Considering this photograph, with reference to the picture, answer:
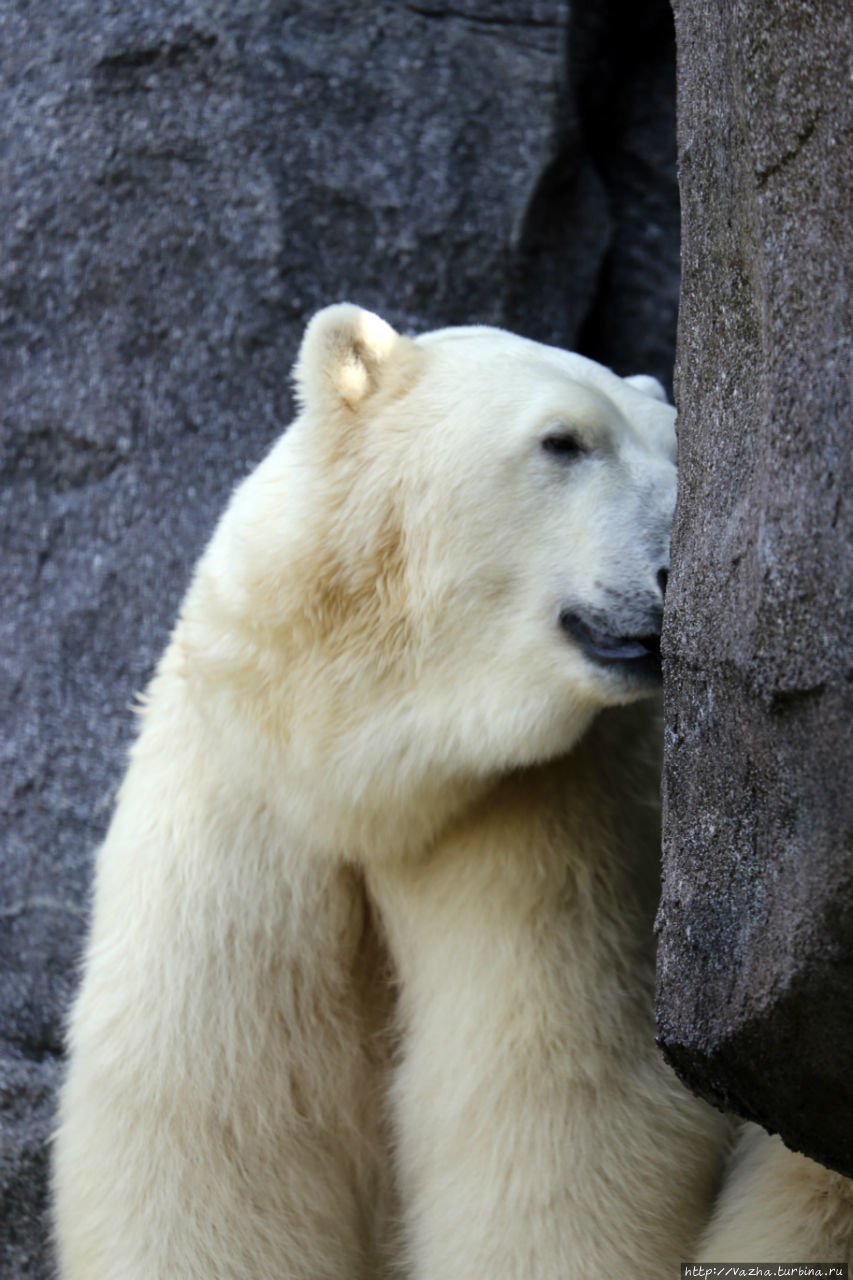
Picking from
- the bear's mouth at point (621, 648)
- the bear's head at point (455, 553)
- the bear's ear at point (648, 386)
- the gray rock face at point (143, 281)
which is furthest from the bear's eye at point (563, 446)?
the gray rock face at point (143, 281)

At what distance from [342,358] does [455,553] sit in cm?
37

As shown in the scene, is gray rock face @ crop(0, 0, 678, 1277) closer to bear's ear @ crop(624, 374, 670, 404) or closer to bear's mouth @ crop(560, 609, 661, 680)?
bear's ear @ crop(624, 374, 670, 404)

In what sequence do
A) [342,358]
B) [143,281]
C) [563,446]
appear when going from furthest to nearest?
1. [143,281]
2. [342,358]
3. [563,446]

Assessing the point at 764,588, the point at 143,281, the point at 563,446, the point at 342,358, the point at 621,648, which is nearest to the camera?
the point at 764,588

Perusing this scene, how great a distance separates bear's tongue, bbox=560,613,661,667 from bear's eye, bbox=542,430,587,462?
0.23 meters

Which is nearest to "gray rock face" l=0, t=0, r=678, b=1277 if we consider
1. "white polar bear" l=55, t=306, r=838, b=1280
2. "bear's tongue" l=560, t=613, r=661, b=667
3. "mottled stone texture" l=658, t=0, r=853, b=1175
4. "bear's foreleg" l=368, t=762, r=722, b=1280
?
"white polar bear" l=55, t=306, r=838, b=1280

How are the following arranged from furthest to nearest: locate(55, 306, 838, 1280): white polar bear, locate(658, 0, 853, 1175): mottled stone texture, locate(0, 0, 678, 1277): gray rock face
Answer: locate(0, 0, 678, 1277): gray rock face → locate(55, 306, 838, 1280): white polar bear → locate(658, 0, 853, 1175): mottled stone texture

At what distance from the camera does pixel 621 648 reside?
185cm

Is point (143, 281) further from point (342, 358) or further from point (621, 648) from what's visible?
point (621, 648)

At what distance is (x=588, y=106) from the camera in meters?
3.99

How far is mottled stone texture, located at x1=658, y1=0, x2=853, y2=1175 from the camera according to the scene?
4.00 feet

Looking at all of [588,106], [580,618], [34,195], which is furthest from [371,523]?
[588,106]

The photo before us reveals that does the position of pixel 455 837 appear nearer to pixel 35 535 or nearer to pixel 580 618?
pixel 580 618

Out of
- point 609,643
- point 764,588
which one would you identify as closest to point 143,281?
point 609,643
